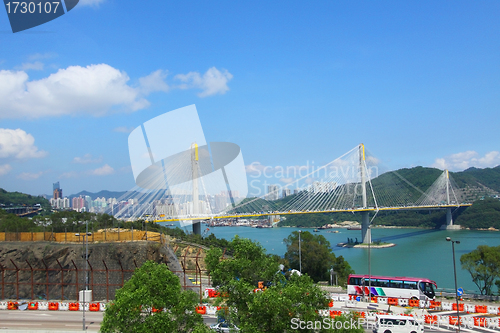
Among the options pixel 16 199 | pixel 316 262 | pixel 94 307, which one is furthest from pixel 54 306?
pixel 16 199

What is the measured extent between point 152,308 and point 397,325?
155 inches

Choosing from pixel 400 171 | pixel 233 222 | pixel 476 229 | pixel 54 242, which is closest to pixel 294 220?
pixel 233 222

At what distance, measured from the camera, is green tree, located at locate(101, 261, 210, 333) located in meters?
3.62

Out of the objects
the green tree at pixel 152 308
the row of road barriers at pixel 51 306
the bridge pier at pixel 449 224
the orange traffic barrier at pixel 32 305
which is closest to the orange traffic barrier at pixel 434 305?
the green tree at pixel 152 308

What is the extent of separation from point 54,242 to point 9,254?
1.17 meters

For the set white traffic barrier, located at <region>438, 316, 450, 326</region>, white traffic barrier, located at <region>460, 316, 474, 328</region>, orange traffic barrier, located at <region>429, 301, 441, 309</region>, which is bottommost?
orange traffic barrier, located at <region>429, 301, 441, 309</region>

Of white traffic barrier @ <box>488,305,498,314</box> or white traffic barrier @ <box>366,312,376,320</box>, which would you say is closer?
white traffic barrier @ <box>366,312,376,320</box>

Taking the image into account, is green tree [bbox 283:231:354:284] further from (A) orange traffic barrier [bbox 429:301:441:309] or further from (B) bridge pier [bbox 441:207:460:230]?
(B) bridge pier [bbox 441:207:460:230]

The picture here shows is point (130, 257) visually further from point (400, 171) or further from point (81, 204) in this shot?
point (81, 204)

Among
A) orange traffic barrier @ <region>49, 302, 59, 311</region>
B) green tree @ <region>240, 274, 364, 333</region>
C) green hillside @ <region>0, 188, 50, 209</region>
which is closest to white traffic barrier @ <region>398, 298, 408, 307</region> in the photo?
green tree @ <region>240, 274, 364, 333</region>

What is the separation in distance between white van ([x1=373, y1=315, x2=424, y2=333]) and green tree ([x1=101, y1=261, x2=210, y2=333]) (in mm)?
3324

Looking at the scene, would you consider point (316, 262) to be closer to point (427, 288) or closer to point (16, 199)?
point (427, 288)

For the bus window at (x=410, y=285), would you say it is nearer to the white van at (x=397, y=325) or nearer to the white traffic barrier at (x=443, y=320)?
the white traffic barrier at (x=443, y=320)

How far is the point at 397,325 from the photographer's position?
577 cm
